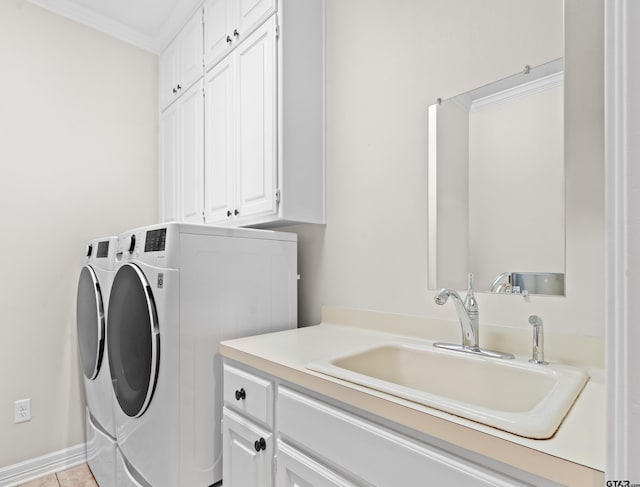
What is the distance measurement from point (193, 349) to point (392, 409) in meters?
0.88

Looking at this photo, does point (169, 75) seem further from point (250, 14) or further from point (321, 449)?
point (321, 449)

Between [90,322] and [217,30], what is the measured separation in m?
1.76

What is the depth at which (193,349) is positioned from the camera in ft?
4.61

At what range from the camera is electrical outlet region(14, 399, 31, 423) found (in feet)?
6.95

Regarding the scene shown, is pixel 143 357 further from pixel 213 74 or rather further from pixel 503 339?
pixel 213 74

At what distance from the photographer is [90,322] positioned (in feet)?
6.54

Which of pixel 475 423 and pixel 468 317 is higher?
pixel 468 317

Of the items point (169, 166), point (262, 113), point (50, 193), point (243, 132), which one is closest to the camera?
point (262, 113)

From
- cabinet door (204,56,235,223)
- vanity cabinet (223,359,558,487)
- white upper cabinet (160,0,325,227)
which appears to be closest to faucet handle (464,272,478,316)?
vanity cabinet (223,359,558,487)

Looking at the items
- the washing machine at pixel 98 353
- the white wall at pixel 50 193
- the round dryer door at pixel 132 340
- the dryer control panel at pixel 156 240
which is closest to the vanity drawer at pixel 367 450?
the round dryer door at pixel 132 340

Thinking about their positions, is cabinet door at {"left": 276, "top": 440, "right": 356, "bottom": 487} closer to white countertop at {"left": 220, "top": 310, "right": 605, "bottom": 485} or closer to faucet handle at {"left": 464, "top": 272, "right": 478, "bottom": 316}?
white countertop at {"left": 220, "top": 310, "right": 605, "bottom": 485}

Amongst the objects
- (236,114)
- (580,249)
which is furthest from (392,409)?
(236,114)

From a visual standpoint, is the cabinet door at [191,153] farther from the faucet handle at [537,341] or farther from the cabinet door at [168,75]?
the faucet handle at [537,341]

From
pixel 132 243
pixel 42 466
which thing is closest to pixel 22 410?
pixel 42 466
